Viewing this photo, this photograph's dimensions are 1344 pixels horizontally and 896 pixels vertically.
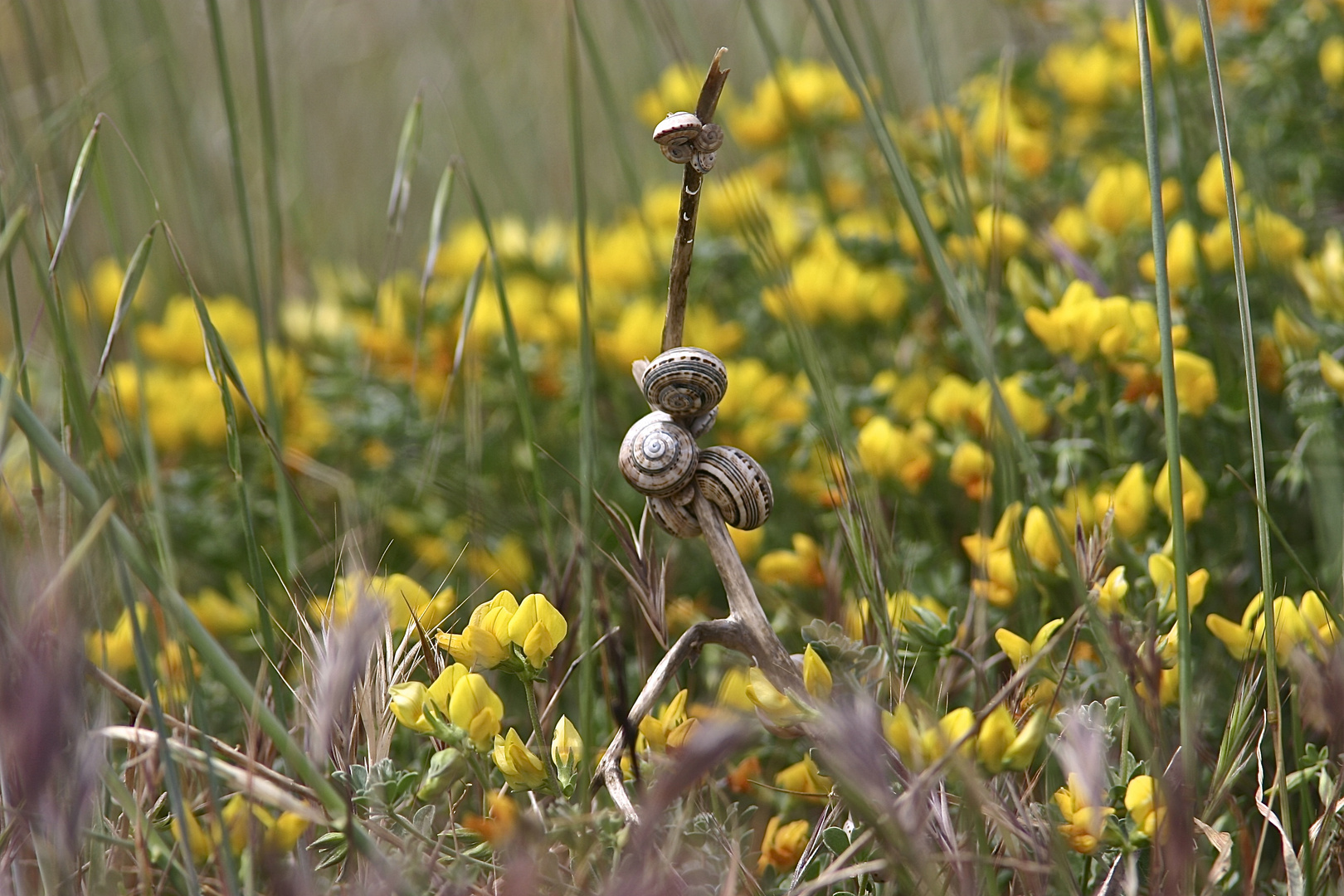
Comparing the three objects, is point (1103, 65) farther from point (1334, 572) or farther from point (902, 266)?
point (1334, 572)

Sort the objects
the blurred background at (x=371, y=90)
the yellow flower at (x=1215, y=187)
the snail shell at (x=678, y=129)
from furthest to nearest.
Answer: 1. the blurred background at (x=371, y=90)
2. the yellow flower at (x=1215, y=187)
3. the snail shell at (x=678, y=129)

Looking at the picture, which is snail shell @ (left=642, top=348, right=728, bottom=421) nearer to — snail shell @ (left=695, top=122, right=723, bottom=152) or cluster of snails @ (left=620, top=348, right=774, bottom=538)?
cluster of snails @ (left=620, top=348, right=774, bottom=538)

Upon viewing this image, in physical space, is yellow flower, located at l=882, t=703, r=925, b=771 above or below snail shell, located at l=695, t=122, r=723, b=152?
below

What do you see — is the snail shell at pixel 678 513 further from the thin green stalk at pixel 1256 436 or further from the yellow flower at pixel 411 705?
the thin green stalk at pixel 1256 436

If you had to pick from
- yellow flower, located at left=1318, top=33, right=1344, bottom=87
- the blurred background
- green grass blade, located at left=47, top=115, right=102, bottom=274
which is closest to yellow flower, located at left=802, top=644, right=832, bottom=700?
green grass blade, located at left=47, top=115, right=102, bottom=274

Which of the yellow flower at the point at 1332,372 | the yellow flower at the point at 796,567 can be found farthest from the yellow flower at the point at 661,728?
the yellow flower at the point at 1332,372

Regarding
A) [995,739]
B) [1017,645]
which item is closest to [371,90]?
[1017,645]

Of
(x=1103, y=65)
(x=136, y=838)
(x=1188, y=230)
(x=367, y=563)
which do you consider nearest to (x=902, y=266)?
(x=1188, y=230)
